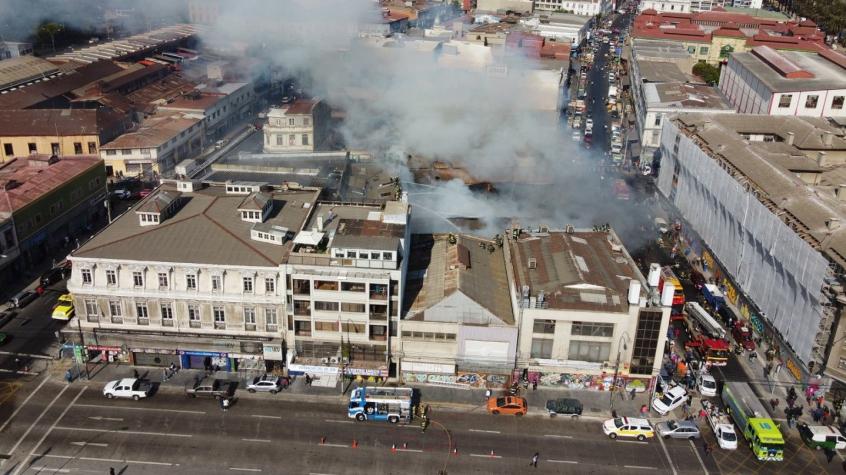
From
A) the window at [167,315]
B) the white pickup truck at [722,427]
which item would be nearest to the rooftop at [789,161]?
the white pickup truck at [722,427]

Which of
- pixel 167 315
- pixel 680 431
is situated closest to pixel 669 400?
pixel 680 431

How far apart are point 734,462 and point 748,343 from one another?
1454cm

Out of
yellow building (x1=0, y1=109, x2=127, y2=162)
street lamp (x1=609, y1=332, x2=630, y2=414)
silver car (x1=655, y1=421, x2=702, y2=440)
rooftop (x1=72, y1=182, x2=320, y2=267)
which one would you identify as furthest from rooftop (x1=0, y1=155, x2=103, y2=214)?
silver car (x1=655, y1=421, x2=702, y2=440)

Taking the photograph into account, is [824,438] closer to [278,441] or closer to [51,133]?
[278,441]

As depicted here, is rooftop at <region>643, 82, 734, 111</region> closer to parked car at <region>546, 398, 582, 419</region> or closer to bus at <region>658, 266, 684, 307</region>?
bus at <region>658, 266, 684, 307</region>

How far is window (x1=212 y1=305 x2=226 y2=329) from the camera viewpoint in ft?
167

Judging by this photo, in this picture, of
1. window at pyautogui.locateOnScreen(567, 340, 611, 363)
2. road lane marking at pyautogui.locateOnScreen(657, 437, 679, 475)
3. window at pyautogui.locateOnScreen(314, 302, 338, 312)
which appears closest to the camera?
road lane marking at pyautogui.locateOnScreen(657, 437, 679, 475)

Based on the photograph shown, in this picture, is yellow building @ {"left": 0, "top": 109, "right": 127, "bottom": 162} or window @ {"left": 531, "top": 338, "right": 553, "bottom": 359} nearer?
window @ {"left": 531, "top": 338, "right": 553, "bottom": 359}

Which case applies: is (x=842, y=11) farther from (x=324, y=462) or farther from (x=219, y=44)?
(x=324, y=462)

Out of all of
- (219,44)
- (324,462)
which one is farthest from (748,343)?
(219,44)

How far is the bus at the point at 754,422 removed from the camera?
44844 millimetres

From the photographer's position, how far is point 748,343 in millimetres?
56938

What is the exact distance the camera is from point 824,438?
46.0 metres

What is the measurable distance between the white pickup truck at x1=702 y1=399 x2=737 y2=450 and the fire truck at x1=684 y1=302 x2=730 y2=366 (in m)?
5.54
